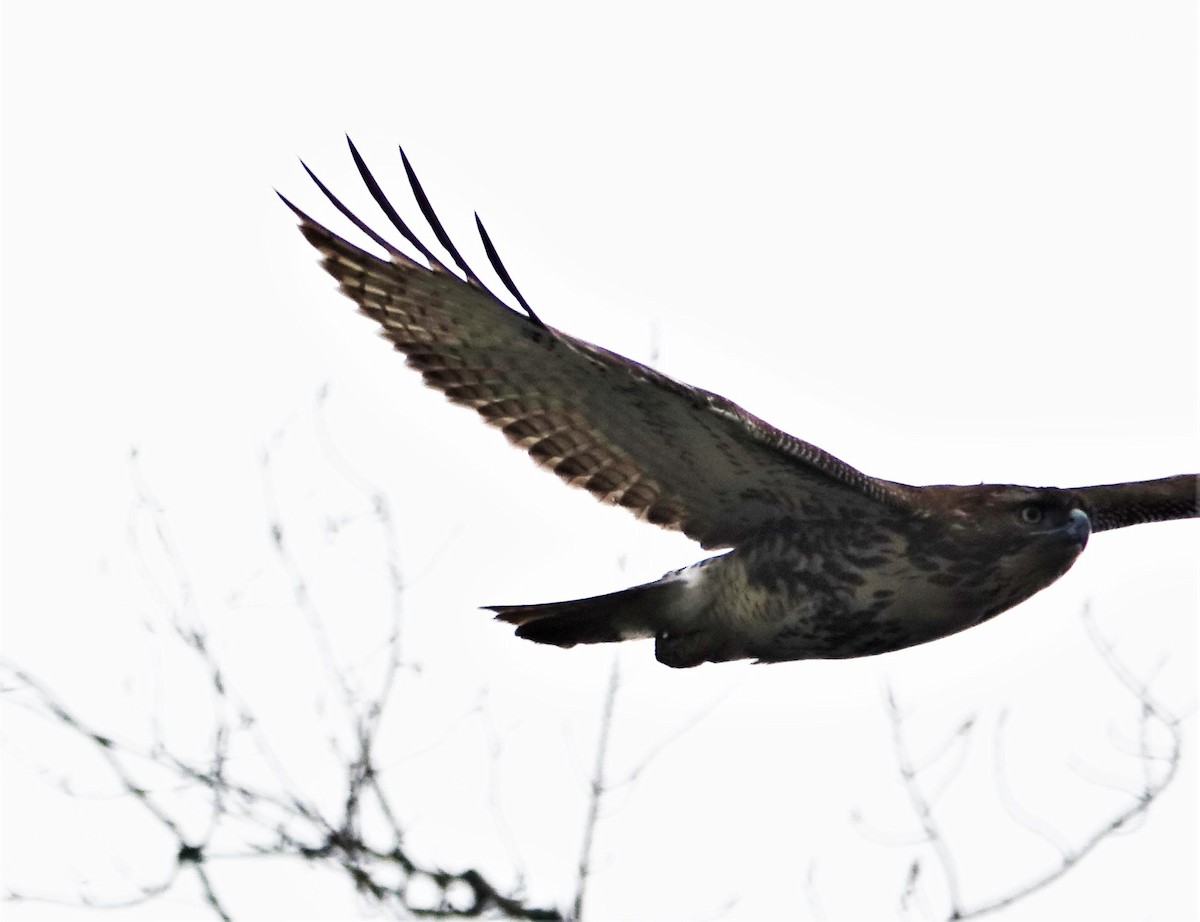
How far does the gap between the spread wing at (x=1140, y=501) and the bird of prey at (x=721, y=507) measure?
45cm

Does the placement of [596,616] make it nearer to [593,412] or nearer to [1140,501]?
[593,412]

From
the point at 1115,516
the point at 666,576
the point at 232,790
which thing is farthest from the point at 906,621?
the point at 232,790

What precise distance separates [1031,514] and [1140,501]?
0.95 m

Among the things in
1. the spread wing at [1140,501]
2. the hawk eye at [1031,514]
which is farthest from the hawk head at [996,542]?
the spread wing at [1140,501]

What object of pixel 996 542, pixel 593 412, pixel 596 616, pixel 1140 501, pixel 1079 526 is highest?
pixel 1140 501

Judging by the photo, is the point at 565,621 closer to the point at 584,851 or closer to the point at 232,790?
the point at 584,851

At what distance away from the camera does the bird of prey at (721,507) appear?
5832mm

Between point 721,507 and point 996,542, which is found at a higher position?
point 721,507

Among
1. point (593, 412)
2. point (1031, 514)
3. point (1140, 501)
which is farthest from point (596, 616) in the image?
point (1140, 501)

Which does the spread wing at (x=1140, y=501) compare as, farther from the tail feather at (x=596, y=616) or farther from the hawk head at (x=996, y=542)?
the tail feather at (x=596, y=616)

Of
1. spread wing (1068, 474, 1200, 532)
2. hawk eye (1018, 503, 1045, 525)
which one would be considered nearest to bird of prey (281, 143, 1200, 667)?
hawk eye (1018, 503, 1045, 525)

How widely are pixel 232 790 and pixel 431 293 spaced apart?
75.7 inches

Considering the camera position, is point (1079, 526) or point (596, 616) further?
point (596, 616)

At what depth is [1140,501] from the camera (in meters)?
6.84
